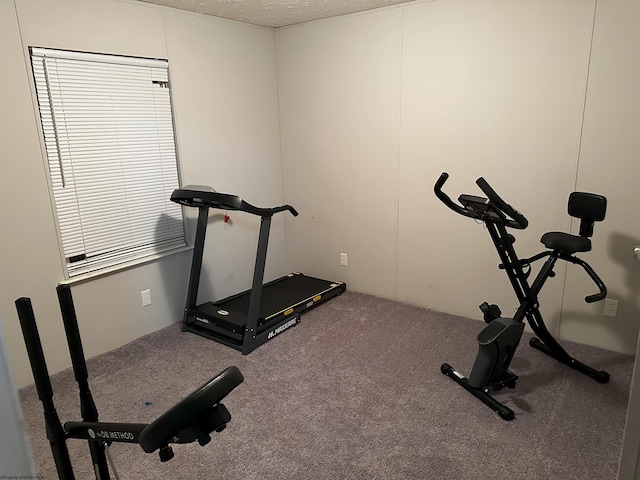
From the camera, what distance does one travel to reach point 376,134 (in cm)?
364

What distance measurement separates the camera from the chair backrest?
249cm

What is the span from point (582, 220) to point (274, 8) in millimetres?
2596

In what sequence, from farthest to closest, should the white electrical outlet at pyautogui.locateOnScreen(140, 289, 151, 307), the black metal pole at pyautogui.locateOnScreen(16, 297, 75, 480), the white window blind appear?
the white electrical outlet at pyautogui.locateOnScreen(140, 289, 151, 307), the white window blind, the black metal pole at pyautogui.locateOnScreen(16, 297, 75, 480)

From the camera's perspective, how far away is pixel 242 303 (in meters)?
3.67

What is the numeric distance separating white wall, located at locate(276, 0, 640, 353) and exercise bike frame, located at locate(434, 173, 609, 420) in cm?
50

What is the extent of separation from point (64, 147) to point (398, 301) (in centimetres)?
280

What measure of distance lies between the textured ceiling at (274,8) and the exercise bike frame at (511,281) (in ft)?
5.51

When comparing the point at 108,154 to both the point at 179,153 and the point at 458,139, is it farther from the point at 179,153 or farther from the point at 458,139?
the point at 458,139

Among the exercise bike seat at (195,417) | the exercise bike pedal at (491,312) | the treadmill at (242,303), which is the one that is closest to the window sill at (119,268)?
the treadmill at (242,303)

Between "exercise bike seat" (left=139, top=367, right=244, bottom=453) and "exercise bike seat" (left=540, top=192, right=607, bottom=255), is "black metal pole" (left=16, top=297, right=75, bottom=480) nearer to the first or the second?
"exercise bike seat" (left=139, top=367, right=244, bottom=453)

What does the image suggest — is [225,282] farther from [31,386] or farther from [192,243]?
[31,386]

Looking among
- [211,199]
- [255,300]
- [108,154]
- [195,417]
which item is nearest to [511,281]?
[255,300]

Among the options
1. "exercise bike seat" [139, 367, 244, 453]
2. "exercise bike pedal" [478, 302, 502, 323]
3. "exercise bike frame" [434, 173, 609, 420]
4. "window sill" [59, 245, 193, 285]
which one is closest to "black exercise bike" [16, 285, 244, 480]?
"exercise bike seat" [139, 367, 244, 453]

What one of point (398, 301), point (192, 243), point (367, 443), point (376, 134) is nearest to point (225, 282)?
point (192, 243)
